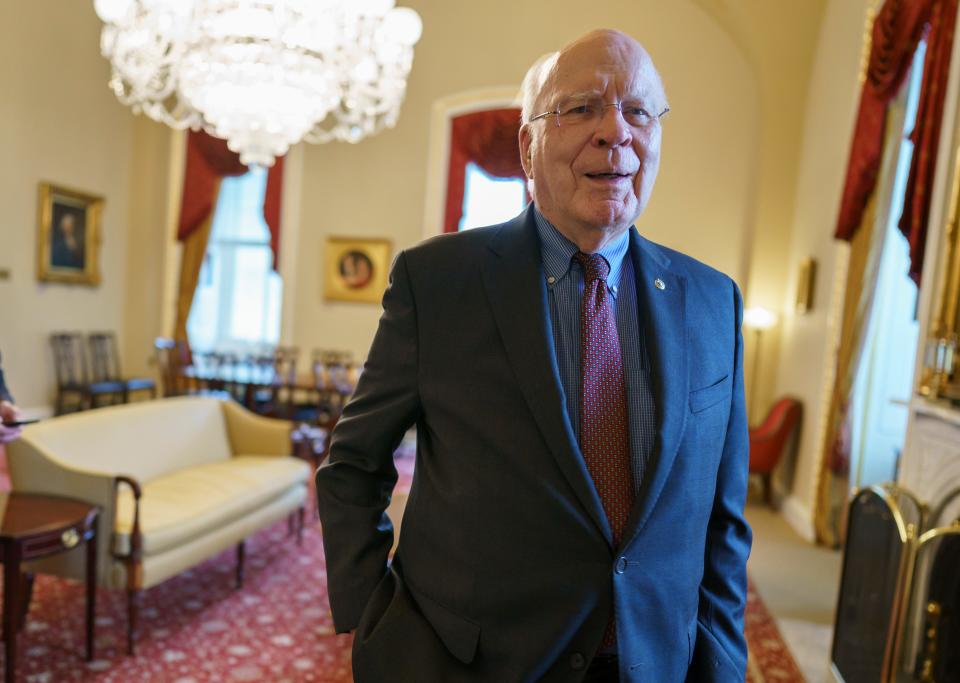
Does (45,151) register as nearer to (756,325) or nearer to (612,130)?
(756,325)

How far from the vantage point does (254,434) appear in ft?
16.2

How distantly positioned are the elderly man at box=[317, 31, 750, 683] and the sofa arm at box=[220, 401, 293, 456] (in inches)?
146

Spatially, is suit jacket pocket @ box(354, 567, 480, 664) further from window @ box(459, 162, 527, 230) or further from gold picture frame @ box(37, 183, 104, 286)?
gold picture frame @ box(37, 183, 104, 286)

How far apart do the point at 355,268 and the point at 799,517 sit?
560cm

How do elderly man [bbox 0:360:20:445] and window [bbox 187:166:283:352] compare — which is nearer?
elderly man [bbox 0:360:20:445]

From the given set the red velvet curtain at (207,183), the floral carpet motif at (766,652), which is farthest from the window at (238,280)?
the floral carpet motif at (766,652)

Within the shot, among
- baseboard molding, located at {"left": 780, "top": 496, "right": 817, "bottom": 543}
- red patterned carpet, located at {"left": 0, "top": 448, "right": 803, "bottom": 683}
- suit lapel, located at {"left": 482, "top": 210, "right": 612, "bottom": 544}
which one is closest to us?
suit lapel, located at {"left": 482, "top": 210, "right": 612, "bottom": 544}

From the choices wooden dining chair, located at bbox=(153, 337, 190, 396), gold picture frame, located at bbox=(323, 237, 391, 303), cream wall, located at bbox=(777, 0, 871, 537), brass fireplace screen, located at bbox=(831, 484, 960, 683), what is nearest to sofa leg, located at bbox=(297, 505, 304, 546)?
brass fireplace screen, located at bbox=(831, 484, 960, 683)

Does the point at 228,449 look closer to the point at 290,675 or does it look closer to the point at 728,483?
the point at 290,675

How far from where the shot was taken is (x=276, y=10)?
4.99m

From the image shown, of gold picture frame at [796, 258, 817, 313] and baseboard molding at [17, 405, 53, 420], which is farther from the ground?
gold picture frame at [796, 258, 817, 313]

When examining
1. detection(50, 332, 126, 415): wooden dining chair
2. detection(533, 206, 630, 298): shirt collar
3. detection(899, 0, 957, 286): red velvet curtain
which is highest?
detection(899, 0, 957, 286): red velvet curtain

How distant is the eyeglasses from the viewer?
1173mm

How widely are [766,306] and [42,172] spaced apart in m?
7.92
